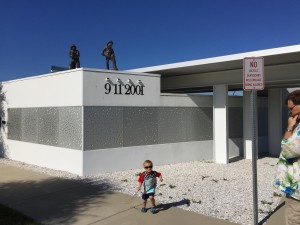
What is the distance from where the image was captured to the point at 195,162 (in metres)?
12.6

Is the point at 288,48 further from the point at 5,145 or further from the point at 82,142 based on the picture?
the point at 5,145

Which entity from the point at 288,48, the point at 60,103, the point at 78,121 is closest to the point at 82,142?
the point at 78,121

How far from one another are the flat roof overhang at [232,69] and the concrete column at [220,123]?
421 mm

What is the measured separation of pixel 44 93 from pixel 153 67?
165 inches

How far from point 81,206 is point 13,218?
52.3 inches

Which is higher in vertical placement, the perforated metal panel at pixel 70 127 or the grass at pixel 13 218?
the perforated metal panel at pixel 70 127

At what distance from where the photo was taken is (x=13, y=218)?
5773mm

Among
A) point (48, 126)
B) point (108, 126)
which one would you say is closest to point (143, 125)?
point (108, 126)

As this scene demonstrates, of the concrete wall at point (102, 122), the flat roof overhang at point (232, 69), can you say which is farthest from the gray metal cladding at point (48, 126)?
the flat roof overhang at point (232, 69)

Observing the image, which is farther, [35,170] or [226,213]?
[35,170]

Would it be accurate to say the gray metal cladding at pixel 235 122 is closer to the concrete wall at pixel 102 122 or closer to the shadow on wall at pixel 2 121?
the concrete wall at pixel 102 122

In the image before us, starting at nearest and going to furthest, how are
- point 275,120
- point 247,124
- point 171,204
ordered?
point 171,204 → point 247,124 → point 275,120

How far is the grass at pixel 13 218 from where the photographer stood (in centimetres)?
556

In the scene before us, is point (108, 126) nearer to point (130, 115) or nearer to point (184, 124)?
point (130, 115)
